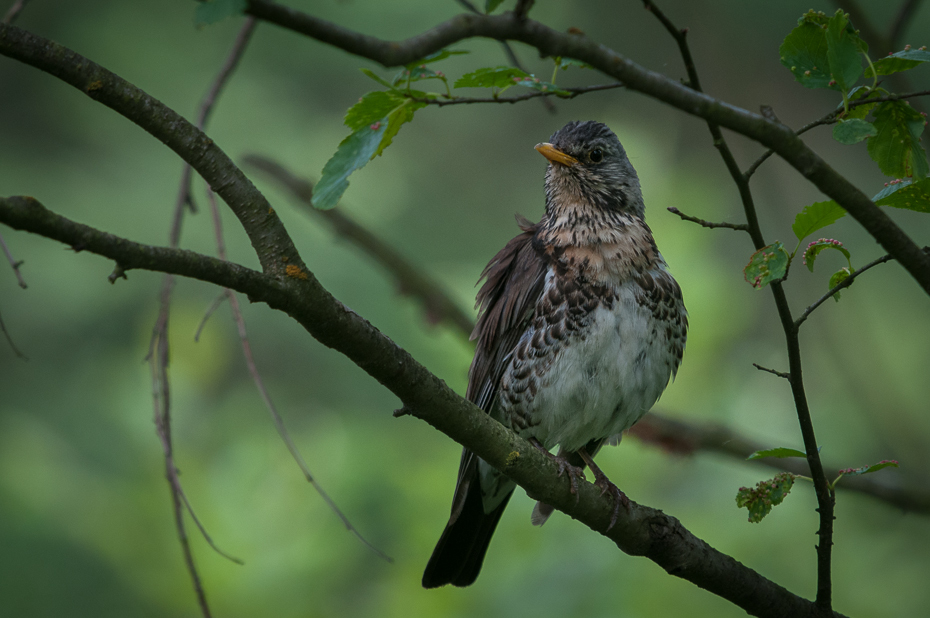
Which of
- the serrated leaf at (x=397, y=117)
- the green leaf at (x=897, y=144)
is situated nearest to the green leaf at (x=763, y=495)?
the green leaf at (x=897, y=144)

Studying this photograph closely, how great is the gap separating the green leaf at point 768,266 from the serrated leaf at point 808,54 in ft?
1.00

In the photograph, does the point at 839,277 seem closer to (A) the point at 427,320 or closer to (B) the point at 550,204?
(B) the point at 550,204

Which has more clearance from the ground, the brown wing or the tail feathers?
the brown wing

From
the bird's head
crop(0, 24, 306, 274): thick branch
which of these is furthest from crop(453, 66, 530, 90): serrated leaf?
the bird's head

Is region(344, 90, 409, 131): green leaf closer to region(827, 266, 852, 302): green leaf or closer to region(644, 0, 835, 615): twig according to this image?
region(644, 0, 835, 615): twig

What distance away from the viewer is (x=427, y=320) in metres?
3.96

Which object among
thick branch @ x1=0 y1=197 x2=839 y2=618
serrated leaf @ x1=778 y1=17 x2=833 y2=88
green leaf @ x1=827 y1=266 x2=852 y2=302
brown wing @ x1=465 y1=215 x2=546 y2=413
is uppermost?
brown wing @ x1=465 y1=215 x2=546 y2=413

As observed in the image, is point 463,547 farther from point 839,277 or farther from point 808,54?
point 808,54

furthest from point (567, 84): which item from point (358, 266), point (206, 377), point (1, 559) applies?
point (1, 559)

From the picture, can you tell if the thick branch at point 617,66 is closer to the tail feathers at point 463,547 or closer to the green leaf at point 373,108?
the green leaf at point 373,108

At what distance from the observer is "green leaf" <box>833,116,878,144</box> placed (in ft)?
4.32

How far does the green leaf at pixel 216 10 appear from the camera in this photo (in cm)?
91

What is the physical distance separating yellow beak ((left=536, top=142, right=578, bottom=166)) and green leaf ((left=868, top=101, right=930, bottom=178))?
1.41 meters

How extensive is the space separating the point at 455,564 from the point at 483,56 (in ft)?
15.3
